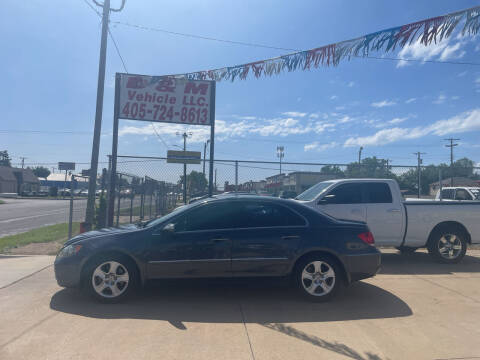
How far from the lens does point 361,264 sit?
15.9 ft

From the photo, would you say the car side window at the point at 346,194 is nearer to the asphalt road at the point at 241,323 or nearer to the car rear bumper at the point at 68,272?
the asphalt road at the point at 241,323

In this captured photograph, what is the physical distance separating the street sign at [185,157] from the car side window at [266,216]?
517cm

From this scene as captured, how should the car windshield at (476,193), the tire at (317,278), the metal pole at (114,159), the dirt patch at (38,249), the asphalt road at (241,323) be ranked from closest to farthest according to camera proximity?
the asphalt road at (241,323) → the tire at (317,278) → the dirt patch at (38,249) → the metal pole at (114,159) → the car windshield at (476,193)

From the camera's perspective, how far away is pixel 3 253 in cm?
805

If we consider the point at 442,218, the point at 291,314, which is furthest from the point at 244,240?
the point at 442,218

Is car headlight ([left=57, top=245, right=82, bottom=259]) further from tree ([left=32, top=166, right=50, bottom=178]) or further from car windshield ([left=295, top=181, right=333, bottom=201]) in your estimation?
tree ([left=32, top=166, right=50, bottom=178])

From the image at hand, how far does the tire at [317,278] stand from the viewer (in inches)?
187

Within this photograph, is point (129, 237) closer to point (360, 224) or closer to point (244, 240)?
point (244, 240)

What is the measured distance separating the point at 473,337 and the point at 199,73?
7912 mm

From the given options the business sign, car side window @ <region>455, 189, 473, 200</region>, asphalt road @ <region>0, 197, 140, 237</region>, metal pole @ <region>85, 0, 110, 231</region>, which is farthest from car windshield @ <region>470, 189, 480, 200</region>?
asphalt road @ <region>0, 197, 140, 237</region>

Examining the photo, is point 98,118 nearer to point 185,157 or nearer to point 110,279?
point 185,157

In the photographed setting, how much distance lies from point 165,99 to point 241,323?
7.46m

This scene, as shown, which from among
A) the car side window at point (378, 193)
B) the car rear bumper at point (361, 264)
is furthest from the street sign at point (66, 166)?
the car rear bumper at point (361, 264)

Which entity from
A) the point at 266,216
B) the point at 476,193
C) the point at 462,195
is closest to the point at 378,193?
the point at 266,216
